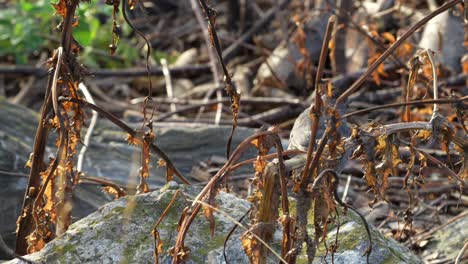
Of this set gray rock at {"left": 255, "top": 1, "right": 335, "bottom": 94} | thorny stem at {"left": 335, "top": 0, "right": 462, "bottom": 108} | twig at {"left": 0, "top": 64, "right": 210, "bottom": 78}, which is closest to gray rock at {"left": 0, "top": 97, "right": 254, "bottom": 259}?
thorny stem at {"left": 335, "top": 0, "right": 462, "bottom": 108}

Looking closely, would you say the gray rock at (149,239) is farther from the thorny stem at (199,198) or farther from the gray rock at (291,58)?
the gray rock at (291,58)

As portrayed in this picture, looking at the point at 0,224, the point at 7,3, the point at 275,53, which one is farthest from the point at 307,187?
the point at 7,3

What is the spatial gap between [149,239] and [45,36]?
4.64 metres

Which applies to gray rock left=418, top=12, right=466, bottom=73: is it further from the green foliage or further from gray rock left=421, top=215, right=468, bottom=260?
the green foliage

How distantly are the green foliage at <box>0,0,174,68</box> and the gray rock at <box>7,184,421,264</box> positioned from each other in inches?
124

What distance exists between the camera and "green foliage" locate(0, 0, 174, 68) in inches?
229

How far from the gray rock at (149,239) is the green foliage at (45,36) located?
3.15m

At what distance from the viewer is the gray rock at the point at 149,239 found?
→ 2.11 m

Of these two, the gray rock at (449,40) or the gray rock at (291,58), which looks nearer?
the gray rock at (449,40)

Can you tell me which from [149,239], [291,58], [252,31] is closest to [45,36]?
[252,31]

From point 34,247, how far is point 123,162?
5.37 feet

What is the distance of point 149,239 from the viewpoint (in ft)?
7.14

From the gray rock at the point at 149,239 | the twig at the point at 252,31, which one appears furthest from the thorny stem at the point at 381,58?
the twig at the point at 252,31

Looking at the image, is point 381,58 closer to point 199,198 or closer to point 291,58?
point 199,198
